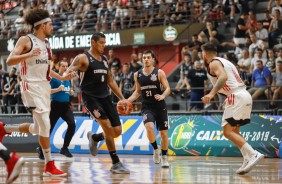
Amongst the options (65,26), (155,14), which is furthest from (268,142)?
(65,26)

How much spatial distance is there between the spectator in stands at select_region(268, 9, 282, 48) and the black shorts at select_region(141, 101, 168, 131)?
9944mm

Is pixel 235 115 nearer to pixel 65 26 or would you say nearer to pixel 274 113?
pixel 274 113

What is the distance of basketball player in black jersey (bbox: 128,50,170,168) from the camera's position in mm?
16234

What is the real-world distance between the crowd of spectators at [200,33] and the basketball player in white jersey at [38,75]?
995 cm

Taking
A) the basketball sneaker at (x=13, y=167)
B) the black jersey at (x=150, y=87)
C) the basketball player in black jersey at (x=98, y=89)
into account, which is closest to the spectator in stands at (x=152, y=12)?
the black jersey at (x=150, y=87)

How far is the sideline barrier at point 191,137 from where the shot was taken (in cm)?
1916

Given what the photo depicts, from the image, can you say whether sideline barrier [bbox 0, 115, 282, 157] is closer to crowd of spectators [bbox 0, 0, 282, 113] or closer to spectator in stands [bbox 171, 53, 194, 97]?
crowd of spectators [bbox 0, 0, 282, 113]

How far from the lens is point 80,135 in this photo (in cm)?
2250

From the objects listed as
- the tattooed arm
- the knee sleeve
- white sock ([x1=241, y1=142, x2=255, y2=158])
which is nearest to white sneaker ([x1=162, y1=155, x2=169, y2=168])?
white sock ([x1=241, y1=142, x2=255, y2=158])

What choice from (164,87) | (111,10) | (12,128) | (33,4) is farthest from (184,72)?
(33,4)

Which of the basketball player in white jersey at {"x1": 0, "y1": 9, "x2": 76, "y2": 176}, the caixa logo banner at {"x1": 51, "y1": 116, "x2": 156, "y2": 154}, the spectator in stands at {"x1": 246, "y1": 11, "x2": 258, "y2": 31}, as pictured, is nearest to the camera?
the basketball player in white jersey at {"x1": 0, "y1": 9, "x2": 76, "y2": 176}

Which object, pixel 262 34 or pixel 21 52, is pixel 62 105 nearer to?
pixel 21 52

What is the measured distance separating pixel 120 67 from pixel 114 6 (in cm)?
555

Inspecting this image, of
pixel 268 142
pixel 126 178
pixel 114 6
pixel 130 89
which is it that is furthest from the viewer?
pixel 114 6
